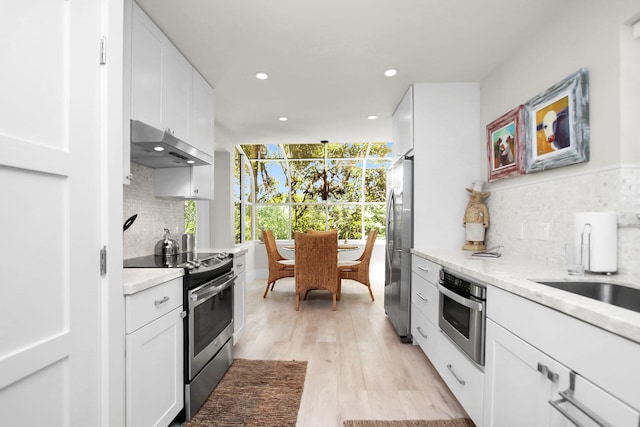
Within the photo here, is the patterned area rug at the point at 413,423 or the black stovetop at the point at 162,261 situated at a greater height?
Answer: the black stovetop at the point at 162,261

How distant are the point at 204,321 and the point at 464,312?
1560 mm

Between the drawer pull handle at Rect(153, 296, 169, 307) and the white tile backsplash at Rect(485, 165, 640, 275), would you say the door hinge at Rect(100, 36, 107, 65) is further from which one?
the white tile backsplash at Rect(485, 165, 640, 275)

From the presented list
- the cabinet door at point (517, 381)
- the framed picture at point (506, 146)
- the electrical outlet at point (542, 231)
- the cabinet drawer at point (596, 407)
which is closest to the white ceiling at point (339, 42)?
the framed picture at point (506, 146)

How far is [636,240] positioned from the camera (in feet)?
4.65

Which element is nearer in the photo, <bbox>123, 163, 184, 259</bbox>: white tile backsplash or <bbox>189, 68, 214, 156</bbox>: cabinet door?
<bbox>123, 163, 184, 259</bbox>: white tile backsplash

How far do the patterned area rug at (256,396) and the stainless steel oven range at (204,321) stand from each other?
71mm

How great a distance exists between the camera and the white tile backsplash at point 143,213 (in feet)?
7.34

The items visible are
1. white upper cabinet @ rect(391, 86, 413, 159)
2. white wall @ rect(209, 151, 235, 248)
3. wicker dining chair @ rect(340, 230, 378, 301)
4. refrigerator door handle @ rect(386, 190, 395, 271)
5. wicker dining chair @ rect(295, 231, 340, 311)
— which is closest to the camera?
white upper cabinet @ rect(391, 86, 413, 159)

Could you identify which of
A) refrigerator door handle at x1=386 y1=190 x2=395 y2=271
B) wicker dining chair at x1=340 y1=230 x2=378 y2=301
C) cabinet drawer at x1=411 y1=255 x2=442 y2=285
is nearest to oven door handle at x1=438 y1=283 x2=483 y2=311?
cabinet drawer at x1=411 y1=255 x2=442 y2=285

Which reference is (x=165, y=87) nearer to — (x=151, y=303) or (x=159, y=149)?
(x=159, y=149)

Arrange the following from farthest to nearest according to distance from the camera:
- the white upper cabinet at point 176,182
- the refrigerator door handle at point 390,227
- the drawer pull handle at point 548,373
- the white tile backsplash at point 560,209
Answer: the refrigerator door handle at point 390,227 < the white upper cabinet at point 176,182 < the white tile backsplash at point 560,209 < the drawer pull handle at point 548,373

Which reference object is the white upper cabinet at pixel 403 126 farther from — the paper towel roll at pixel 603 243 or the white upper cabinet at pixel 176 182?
the white upper cabinet at pixel 176 182

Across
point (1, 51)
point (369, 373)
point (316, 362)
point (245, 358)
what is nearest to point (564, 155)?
point (369, 373)

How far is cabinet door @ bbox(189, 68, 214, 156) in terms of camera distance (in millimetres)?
2518
